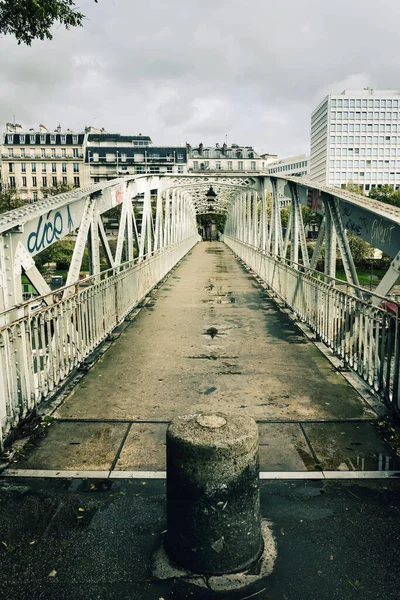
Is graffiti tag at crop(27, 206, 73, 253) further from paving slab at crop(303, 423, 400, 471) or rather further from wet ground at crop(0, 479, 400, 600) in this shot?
paving slab at crop(303, 423, 400, 471)

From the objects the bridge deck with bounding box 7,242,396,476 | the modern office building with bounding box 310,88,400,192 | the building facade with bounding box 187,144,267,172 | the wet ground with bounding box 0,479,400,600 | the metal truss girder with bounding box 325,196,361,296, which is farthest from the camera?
the modern office building with bounding box 310,88,400,192

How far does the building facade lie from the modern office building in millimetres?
18297

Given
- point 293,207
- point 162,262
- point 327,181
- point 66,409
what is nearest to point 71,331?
point 66,409

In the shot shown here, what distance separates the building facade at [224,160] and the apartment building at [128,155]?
8.79 metres

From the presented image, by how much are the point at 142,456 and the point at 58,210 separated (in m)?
3.01

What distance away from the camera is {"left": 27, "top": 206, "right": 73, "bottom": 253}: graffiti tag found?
4.69m

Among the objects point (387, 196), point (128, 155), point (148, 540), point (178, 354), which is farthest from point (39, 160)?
point (148, 540)

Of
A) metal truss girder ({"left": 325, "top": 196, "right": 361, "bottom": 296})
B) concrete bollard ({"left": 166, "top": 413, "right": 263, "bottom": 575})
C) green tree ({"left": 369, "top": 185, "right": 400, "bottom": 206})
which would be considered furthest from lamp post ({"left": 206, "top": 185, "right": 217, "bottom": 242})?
concrete bollard ({"left": 166, "top": 413, "right": 263, "bottom": 575})

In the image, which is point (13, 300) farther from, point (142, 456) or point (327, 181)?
point (327, 181)

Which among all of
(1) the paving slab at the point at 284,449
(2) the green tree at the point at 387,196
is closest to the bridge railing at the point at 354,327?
(1) the paving slab at the point at 284,449

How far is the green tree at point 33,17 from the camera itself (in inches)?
292

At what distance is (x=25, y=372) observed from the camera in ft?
13.7

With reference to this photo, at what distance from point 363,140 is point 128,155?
53.8 metres

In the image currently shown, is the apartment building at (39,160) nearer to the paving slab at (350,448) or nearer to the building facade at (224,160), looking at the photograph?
the building facade at (224,160)
